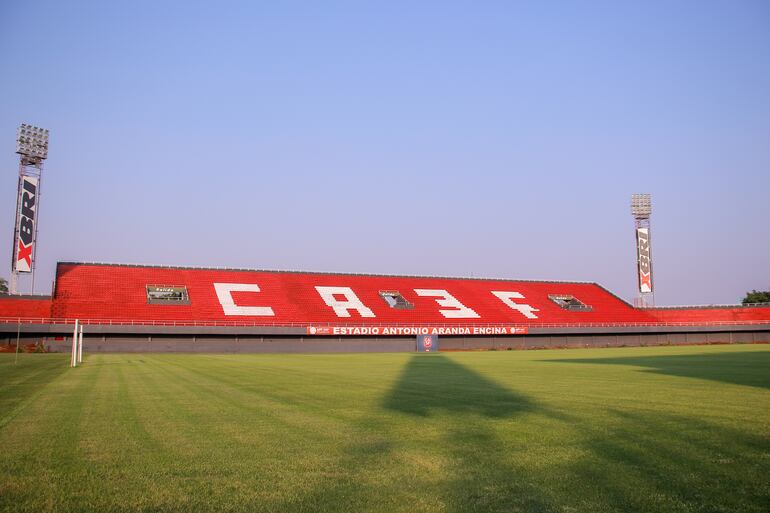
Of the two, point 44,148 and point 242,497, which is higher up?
point 44,148

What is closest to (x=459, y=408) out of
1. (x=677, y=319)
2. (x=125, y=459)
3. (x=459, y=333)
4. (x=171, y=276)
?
(x=125, y=459)

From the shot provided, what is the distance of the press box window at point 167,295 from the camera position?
2200 inches

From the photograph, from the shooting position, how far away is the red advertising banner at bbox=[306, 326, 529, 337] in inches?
2160

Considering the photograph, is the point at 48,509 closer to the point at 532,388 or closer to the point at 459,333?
the point at 532,388

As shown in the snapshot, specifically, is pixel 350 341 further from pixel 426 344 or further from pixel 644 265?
pixel 644 265

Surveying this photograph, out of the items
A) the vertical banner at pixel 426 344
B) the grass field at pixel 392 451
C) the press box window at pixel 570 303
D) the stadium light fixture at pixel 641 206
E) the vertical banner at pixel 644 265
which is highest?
the stadium light fixture at pixel 641 206

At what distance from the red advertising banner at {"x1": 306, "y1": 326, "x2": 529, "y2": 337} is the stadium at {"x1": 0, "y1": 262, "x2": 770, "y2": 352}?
0.32ft

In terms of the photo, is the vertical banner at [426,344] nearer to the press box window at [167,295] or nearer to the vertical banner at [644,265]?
the press box window at [167,295]

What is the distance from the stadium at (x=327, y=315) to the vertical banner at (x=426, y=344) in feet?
0.44

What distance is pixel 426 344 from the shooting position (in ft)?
182

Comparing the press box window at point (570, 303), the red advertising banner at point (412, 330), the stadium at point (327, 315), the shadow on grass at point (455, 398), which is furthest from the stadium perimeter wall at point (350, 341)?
the shadow on grass at point (455, 398)

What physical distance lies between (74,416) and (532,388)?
10.6 metres

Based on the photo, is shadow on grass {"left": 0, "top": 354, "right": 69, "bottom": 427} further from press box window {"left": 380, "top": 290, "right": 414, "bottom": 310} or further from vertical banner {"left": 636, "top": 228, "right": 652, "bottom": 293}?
vertical banner {"left": 636, "top": 228, "right": 652, "bottom": 293}

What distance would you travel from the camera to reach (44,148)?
184ft
